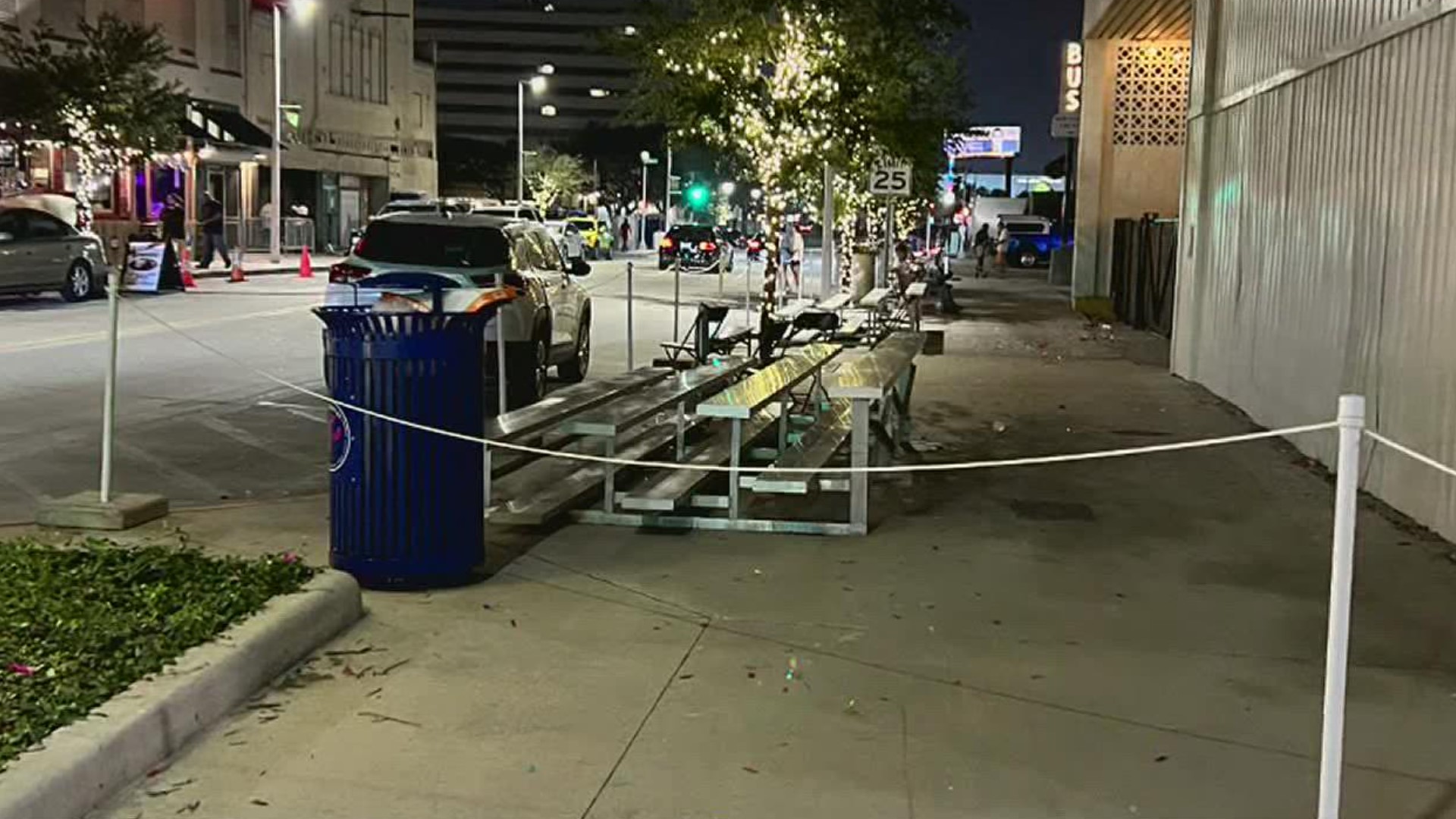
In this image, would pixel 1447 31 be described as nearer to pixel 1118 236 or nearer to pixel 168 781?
pixel 168 781

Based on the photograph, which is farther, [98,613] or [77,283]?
[77,283]

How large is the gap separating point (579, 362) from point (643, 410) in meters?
7.43

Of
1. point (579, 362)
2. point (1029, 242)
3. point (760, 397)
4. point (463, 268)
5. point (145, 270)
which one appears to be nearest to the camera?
point (760, 397)

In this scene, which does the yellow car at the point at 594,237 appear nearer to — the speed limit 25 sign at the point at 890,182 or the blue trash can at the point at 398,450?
the speed limit 25 sign at the point at 890,182

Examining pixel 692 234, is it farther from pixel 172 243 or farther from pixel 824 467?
pixel 824 467

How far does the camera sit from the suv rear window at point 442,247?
1418cm

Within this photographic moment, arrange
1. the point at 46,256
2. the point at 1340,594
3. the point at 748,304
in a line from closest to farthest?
1. the point at 1340,594
2. the point at 748,304
3. the point at 46,256

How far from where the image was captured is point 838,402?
42.4 ft

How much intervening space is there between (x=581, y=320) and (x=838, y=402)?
16.4 feet

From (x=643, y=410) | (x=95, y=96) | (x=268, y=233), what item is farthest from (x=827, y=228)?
(x=268, y=233)

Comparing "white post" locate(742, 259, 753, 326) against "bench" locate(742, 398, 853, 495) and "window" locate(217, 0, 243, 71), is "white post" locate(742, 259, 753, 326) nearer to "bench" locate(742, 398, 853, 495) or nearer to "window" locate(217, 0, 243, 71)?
"bench" locate(742, 398, 853, 495)

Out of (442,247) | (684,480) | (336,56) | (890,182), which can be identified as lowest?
(684,480)

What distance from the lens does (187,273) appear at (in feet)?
105

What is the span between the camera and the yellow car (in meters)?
58.9
